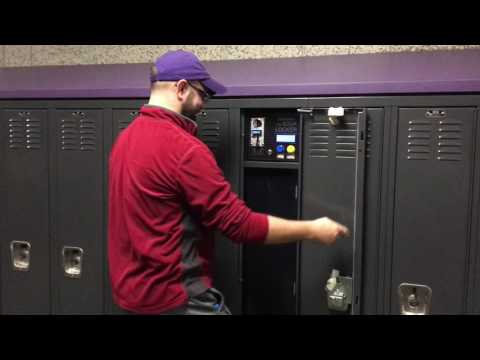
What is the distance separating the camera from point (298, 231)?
1.44 meters

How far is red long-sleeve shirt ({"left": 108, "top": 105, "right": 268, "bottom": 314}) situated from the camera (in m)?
1.37

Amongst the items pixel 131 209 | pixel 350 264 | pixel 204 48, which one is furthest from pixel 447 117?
pixel 204 48

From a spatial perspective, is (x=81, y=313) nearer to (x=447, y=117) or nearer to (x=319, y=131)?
(x=319, y=131)

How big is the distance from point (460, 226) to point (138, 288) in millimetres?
1227

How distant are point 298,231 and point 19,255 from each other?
162cm

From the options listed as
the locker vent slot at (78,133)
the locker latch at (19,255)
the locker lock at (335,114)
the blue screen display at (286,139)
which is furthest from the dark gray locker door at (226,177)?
the locker latch at (19,255)

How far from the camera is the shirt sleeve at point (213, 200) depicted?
1.36m

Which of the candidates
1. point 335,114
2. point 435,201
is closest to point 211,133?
point 335,114

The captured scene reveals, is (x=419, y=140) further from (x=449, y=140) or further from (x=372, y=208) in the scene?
(x=372, y=208)

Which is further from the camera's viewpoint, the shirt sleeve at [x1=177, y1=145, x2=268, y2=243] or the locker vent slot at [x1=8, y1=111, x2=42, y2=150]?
the locker vent slot at [x1=8, y1=111, x2=42, y2=150]

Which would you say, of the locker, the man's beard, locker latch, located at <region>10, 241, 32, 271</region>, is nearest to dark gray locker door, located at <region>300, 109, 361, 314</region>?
the locker

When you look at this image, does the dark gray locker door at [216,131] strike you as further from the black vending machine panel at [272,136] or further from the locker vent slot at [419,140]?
the locker vent slot at [419,140]

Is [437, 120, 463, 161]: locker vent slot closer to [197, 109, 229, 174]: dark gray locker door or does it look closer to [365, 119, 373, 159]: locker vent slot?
[365, 119, 373, 159]: locker vent slot

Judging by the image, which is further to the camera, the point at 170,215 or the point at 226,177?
the point at 226,177
